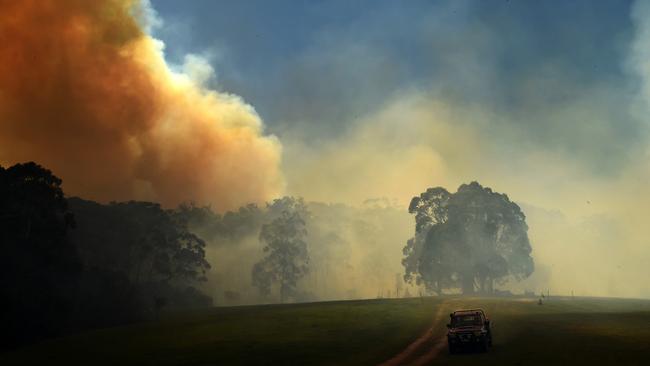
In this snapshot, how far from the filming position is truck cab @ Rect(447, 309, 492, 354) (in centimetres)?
3319

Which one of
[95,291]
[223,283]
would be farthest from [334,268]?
Answer: [95,291]

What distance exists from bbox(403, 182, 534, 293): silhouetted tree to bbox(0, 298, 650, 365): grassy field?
1680 inches

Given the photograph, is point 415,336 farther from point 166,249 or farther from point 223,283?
point 223,283

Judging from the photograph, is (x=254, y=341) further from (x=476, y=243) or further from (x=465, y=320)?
(x=476, y=243)

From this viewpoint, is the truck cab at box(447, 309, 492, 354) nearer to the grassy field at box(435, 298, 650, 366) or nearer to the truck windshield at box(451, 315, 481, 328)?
the truck windshield at box(451, 315, 481, 328)

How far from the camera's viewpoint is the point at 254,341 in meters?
46.1

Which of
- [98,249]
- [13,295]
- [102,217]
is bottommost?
[13,295]

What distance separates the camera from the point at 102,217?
114000 mm

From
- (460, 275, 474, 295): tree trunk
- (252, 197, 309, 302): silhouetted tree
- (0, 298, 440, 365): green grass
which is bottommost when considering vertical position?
(0, 298, 440, 365): green grass

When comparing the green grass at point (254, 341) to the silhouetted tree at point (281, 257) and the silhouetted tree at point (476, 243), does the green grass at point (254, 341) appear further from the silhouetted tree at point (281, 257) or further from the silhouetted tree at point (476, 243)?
the silhouetted tree at point (281, 257)

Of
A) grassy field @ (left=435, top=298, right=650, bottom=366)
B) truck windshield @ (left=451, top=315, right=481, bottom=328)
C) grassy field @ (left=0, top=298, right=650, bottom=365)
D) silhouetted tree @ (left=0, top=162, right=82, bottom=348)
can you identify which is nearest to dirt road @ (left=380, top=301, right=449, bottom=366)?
grassy field @ (left=0, top=298, right=650, bottom=365)

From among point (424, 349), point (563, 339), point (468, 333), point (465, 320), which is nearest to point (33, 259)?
point (424, 349)

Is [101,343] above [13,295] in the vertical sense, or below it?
below

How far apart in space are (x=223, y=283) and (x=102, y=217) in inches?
2077
